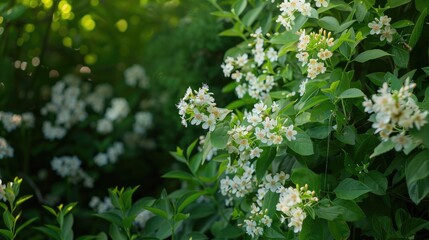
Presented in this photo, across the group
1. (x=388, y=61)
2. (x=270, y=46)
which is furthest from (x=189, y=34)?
→ (x=388, y=61)

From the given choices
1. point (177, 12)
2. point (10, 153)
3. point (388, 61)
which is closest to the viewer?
point (388, 61)

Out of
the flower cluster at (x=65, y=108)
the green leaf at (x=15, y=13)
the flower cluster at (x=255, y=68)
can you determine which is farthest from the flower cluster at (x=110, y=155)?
the flower cluster at (x=255, y=68)

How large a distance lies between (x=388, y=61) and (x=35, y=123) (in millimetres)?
1488

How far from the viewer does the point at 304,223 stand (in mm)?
1188

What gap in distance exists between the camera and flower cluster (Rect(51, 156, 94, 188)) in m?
2.17

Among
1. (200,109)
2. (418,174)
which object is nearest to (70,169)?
(200,109)

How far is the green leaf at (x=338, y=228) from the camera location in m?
1.20

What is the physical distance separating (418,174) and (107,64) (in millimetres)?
1788

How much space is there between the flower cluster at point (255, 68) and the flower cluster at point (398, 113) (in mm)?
539

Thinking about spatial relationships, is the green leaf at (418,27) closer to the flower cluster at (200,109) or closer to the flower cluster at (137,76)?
the flower cluster at (200,109)

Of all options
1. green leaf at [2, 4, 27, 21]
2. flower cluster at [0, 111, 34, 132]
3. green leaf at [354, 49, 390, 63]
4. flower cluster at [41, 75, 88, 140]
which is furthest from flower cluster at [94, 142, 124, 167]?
green leaf at [354, 49, 390, 63]

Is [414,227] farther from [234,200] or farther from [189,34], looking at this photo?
[189,34]

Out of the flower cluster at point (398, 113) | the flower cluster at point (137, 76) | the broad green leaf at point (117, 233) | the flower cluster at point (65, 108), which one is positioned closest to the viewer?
the flower cluster at point (398, 113)

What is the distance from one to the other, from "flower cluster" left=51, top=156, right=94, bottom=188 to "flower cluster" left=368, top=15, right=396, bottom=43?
1310 mm
